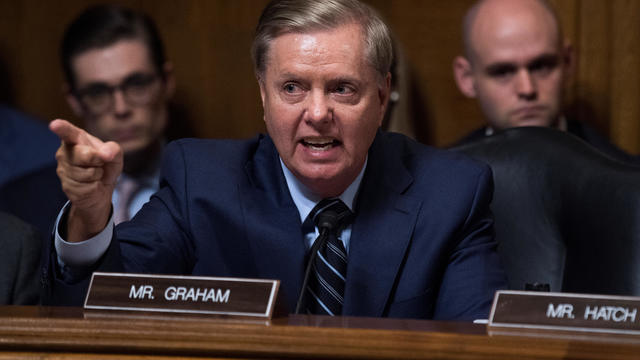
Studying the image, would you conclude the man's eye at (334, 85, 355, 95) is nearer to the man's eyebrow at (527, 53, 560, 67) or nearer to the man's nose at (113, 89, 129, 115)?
the man's eyebrow at (527, 53, 560, 67)

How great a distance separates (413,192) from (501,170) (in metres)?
0.22

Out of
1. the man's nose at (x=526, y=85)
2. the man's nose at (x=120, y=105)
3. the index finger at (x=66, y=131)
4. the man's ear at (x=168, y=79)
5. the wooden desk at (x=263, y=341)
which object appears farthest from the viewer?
the man's ear at (x=168, y=79)

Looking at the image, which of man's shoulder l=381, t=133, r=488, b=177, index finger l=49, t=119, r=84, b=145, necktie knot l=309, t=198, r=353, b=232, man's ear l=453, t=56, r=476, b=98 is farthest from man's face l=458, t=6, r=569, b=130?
index finger l=49, t=119, r=84, b=145

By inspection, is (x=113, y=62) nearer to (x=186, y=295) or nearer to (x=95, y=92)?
(x=95, y=92)

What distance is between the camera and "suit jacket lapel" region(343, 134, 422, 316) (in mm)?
1459

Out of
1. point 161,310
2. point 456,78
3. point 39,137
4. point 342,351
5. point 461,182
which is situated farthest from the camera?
point 39,137

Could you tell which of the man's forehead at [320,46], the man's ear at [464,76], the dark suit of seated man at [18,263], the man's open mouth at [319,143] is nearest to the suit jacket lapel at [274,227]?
the man's open mouth at [319,143]

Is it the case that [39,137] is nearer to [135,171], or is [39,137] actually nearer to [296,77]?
[135,171]

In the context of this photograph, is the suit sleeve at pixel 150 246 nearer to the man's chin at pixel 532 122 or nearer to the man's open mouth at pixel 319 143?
the man's open mouth at pixel 319 143

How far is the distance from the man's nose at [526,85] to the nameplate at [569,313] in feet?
4.41

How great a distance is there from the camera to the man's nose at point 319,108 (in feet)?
4.71

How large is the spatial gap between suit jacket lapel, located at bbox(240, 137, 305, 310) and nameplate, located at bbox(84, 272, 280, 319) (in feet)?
1.28

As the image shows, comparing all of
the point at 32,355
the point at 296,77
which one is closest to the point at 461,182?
the point at 296,77

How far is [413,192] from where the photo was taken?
158 centimetres
